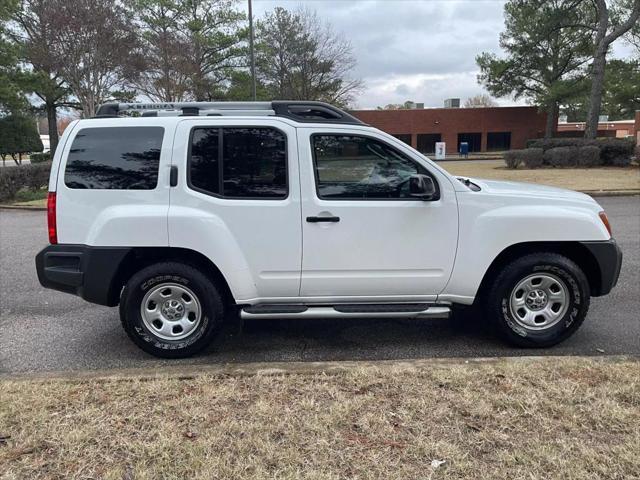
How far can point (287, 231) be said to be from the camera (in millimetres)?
4113

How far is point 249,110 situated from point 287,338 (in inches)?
80.8

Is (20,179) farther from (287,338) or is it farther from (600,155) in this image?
(600,155)

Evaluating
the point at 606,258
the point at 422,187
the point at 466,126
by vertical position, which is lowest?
the point at 606,258

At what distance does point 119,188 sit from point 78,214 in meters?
0.39

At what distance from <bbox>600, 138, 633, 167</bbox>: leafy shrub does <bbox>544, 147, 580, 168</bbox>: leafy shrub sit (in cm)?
118

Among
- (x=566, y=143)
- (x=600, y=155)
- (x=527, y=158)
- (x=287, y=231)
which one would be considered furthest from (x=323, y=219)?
(x=566, y=143)

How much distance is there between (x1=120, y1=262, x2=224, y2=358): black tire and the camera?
4.14 meters

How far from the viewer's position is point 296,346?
4.54 m

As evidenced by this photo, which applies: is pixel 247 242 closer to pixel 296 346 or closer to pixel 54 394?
pixel 296 346

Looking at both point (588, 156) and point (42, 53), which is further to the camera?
point (588, 156)

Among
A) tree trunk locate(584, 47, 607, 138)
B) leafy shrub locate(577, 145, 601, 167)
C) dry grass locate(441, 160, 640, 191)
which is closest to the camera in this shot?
dry grass locate(441, 160, 640, 191)

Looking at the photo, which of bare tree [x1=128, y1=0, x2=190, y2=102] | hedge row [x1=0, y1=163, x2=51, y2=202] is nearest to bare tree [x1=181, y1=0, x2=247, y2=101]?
bare tree [x1=128, y1=0, x2=190, y2=102]

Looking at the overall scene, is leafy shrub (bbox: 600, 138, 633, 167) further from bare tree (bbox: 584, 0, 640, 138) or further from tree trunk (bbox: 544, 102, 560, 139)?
tree trunk (bbox: 544, 102, 560, 139)

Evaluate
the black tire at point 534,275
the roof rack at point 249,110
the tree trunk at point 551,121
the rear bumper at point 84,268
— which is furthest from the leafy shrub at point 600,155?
the rear bumper at point 84,268
